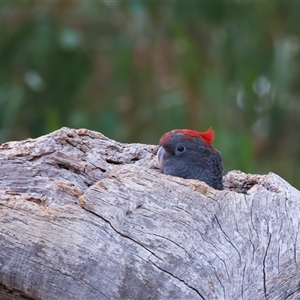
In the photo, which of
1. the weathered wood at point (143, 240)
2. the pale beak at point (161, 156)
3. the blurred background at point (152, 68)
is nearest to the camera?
the weathered wood at point (143, 240)

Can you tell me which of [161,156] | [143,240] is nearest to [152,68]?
[161,156]

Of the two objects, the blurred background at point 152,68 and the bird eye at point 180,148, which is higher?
the blurred background at point 152,68

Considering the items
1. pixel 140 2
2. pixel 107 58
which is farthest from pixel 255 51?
pixel 107 58

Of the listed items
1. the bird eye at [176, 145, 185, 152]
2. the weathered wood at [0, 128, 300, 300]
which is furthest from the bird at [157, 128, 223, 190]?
the weathered wood at [0, 128, 300, 300]

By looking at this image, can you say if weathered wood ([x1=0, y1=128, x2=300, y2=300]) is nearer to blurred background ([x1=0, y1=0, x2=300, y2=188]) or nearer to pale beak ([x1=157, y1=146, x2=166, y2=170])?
pale beak ([x1=157, y1=146, x2=166, y2=170])

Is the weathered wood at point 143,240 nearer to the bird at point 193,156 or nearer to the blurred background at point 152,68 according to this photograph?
the bird at point 193,156

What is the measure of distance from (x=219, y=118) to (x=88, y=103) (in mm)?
1700

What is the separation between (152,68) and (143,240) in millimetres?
5441

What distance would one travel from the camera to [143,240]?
293cm

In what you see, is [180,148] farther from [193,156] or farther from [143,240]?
[143,240]

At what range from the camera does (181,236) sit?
297 cm

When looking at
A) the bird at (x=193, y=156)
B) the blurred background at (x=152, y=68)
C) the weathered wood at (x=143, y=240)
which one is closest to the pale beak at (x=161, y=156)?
the bird at (x=193, y=156)

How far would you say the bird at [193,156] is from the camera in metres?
3.77

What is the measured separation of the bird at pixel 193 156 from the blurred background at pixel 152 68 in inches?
126
